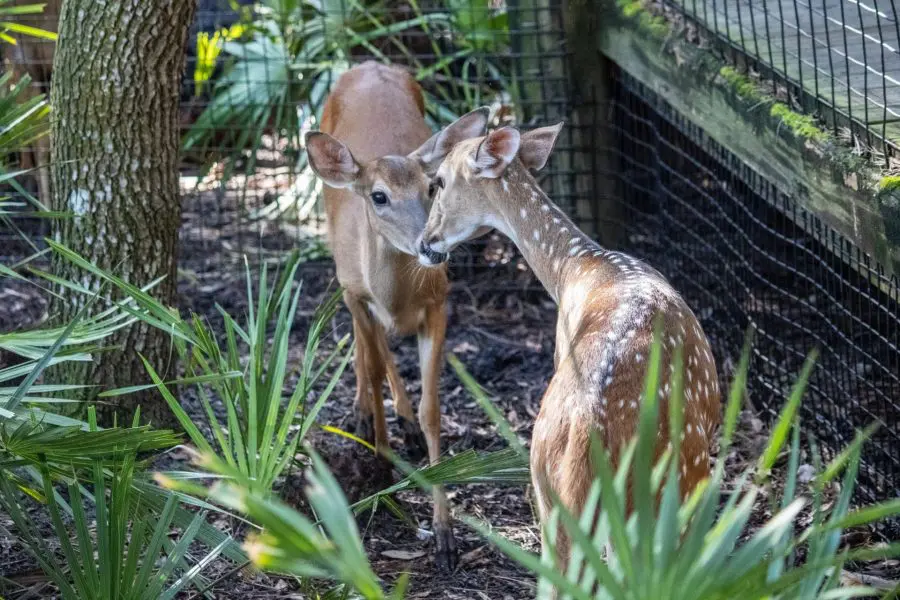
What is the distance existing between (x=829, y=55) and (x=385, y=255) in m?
1.92

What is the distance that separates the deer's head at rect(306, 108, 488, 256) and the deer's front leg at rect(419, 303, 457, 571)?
1.22 feet

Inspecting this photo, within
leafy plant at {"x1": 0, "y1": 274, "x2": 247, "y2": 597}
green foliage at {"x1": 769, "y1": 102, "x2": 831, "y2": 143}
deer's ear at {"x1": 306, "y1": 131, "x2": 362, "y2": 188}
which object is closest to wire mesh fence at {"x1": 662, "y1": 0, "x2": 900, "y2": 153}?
green foliage at {"x1": 769, "y1": 102, "x2": 831, "y2": 143}

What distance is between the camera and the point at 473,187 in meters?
4.27

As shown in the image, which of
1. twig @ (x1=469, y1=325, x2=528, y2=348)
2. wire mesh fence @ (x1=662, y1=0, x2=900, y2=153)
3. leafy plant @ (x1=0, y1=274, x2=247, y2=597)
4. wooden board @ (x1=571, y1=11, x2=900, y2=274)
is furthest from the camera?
twig @ (x1=469, y1=325, x2=528, y2=348)

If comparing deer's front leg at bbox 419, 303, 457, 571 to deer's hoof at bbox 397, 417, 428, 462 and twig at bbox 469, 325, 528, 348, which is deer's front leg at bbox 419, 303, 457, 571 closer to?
deer's hoof at bbox 397, 417, 428, 462

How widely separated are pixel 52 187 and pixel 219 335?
1.96 metres

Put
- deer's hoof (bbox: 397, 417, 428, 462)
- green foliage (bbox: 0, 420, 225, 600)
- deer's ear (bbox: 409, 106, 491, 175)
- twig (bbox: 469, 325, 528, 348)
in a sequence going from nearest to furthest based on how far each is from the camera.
Answer: green foliage (bbox: 0, 420, 225, 600) → deer's ear (bbox: 409, 106, 491, 175) → deer's hoof (bbox: 397, 417, 428, 462) → twig (bbox: 469, 325, 528, 348)

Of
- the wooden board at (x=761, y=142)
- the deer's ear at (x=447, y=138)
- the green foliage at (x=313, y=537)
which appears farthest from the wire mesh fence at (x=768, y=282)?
the green foliage at (x=313, y=537)

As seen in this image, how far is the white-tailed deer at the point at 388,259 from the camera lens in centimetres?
471

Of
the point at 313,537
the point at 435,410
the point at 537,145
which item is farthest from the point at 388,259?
the point at 313,537

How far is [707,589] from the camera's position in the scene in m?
1.85

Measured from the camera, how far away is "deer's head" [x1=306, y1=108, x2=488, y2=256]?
15.3ft

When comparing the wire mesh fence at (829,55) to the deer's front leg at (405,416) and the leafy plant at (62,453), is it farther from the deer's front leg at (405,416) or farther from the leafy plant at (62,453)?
the leafy plant at (62,453)

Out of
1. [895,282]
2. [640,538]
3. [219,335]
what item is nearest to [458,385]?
[219,335]
